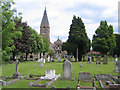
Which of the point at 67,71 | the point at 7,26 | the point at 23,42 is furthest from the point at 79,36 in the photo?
the point at 67,71

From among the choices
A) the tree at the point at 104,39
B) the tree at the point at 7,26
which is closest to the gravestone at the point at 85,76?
the tree at the point at 7,26

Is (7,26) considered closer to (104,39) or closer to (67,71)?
(67,71)

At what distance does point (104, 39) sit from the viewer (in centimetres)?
4812

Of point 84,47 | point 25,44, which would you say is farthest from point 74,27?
point 25,44

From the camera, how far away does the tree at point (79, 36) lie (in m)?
43.0

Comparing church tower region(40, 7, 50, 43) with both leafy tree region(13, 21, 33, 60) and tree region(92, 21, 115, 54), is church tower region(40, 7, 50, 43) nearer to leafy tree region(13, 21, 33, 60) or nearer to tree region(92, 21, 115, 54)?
tree region(92, 21, 115, 54)

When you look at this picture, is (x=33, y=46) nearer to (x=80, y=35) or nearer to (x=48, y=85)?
(x=80, y=35)

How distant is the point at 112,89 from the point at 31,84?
5.69 meters

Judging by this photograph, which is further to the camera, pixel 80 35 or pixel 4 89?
pixel 80 35

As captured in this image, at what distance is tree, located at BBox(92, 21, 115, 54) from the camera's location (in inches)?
1895

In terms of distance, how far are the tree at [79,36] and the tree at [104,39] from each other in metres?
→ 6.02

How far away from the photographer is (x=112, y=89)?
8742mm

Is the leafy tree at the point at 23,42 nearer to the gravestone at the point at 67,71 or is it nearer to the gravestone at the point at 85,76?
the gravestone at the point at 67,71

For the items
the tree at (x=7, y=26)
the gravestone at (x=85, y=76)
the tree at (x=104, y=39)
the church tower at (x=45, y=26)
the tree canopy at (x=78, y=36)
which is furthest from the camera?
the church tower at (x=45, y=26)
